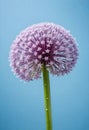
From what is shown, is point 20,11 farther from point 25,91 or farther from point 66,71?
point 66,71

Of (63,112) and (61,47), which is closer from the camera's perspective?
(61,47)

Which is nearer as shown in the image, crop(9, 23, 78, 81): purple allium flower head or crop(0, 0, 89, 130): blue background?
crop(9, 23, 78, 81): purple allium flower head

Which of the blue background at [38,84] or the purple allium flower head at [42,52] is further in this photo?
the blue background at [38,84]

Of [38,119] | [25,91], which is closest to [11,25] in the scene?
[25,91]
